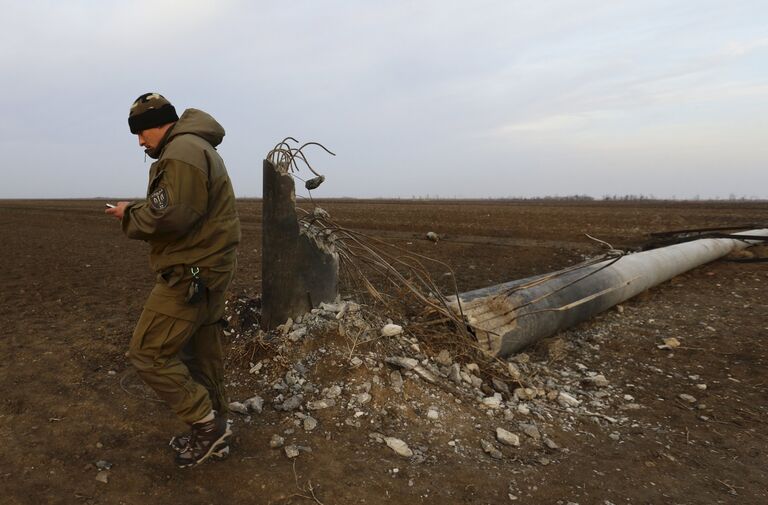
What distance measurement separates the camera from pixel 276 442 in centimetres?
287

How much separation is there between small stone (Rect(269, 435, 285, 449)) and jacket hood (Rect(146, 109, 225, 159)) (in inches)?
72.7

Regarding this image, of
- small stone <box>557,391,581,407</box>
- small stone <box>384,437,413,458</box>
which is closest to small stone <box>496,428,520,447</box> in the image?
small stone <box>384,437,413,458</box>

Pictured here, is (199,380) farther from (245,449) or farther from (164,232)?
(164,232)

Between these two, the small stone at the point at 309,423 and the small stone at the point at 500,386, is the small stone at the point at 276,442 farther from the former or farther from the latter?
the small stone at the point at 500,386

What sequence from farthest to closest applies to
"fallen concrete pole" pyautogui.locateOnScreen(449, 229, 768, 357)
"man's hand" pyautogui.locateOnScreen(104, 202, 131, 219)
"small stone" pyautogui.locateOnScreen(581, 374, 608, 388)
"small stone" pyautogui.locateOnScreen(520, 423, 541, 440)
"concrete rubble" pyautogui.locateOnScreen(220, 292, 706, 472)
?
"fallen concrete pole" pyautogui.locateOnScreen(449, 229, 768, 357)
"small stone" pyautogui.locateOnScreen(581, 374, 608, 388)
"small stone" pyautogui.locateOnScreen(520, 423, 541, 440)
"concrete rubble" pyautogui.locateOnScreen(220, 292, 706, 472)
"man's hand" pyautogui.locateOnScreen(104, 202, 131, 219)

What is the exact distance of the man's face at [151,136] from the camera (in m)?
2.49

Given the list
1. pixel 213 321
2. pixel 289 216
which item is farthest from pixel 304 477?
pixel 289 216

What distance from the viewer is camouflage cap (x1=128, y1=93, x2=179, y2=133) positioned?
2438 millimetres

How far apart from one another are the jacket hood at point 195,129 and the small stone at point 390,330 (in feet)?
6.45

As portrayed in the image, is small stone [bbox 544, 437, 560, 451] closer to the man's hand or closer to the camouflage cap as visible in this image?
the man's hand

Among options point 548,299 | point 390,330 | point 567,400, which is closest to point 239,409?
point 390,330

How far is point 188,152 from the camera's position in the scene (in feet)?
7.64

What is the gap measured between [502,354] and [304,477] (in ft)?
7.32

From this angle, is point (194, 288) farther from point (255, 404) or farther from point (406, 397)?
point (406, 397)
